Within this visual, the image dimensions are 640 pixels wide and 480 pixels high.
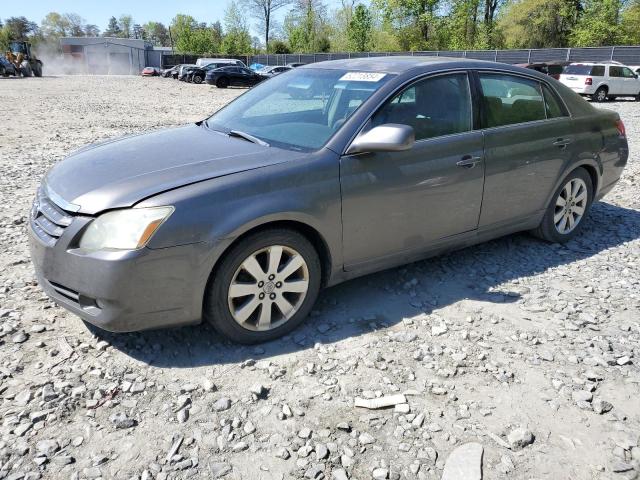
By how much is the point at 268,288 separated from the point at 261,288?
Answer: 0.15 feet

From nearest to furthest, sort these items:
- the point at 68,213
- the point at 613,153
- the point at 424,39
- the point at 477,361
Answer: the point at 68,213
the point at 477,361
the point at 613,153
the point at 424,39

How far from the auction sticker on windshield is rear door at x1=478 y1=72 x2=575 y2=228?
91 cm

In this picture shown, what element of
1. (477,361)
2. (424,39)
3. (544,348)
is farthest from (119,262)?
(424,39)

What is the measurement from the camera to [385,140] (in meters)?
3.19

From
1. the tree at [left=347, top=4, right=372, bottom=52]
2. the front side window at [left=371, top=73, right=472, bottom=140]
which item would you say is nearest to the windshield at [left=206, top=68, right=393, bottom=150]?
the front side window at [left=371, top=73, right=472, bottom=140]

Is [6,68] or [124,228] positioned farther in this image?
[6,68]

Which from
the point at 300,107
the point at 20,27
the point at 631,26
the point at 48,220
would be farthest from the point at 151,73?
the point at 20,27

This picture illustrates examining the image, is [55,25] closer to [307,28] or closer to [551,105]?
[307,28]

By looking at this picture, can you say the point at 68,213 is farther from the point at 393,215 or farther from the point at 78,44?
the point at 78,44

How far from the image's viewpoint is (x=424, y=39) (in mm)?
57094

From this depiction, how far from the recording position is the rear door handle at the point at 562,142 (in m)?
4.52

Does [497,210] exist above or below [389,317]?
above

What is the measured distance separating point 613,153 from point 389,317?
10.3ft

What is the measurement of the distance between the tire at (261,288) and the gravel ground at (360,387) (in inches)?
5.4
